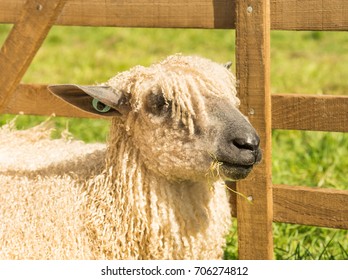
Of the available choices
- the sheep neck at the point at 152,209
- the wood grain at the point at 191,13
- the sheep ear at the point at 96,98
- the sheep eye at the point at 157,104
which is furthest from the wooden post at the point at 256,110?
the sheep ear at the point at 96,98

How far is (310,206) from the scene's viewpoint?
377cm

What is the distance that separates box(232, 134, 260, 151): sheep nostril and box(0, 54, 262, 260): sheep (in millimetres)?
135

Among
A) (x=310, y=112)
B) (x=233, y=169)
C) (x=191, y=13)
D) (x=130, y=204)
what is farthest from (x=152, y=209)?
(x=191, y=13)

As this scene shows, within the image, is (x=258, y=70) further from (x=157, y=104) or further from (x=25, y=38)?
(x=25, y=38)

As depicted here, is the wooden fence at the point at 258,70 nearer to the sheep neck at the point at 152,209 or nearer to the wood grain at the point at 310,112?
the wood grain at the point at 310,112

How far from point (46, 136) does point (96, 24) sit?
0.69m

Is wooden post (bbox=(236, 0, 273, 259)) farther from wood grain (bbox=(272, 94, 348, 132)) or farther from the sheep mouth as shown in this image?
the sheep mouth

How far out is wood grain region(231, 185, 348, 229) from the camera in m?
3.71

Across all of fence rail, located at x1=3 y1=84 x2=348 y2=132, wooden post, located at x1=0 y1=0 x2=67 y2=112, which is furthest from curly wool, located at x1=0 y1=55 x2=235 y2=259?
wooden post, located at x1=0 y1=0 x2=67 y2=112

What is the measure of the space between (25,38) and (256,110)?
3.92ft

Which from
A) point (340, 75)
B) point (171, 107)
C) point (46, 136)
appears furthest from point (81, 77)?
point (171, 107)

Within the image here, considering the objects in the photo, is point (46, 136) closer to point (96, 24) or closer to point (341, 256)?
point (96, 24)

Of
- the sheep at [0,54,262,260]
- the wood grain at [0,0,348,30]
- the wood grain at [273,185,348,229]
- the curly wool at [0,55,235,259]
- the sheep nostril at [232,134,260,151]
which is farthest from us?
the wood grain at [273,185,348,229]

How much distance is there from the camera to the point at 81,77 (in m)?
8.20
